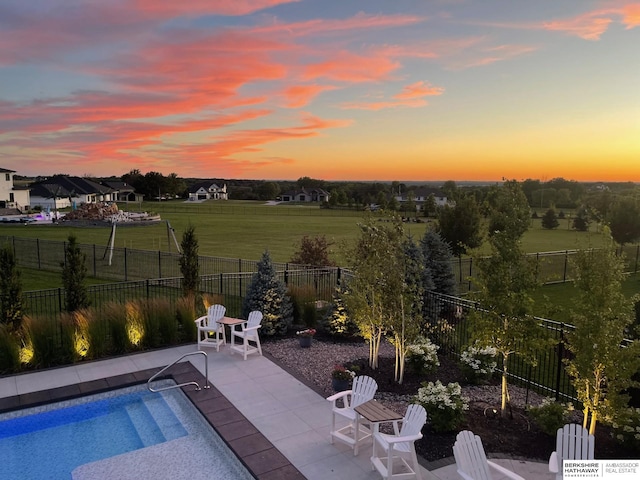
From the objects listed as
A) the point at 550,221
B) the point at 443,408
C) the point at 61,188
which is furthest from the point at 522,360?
the point at 61,188

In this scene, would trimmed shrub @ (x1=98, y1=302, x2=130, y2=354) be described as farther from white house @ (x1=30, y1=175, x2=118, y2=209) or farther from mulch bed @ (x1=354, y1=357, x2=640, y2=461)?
white house @ (x1=30, y1=175, x2=118, y2=209)

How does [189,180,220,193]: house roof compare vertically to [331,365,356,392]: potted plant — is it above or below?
above

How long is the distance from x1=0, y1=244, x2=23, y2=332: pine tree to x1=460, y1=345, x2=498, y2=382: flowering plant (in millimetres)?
9588

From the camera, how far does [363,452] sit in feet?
20.0

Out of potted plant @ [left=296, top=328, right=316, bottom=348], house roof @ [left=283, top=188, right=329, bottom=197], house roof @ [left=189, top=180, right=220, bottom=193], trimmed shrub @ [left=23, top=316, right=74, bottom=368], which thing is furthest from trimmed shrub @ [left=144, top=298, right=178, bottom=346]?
house roof @ [left=189, top=180, right=220, bottom=193]

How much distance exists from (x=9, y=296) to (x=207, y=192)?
5680 inches

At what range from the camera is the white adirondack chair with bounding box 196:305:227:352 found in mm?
10126

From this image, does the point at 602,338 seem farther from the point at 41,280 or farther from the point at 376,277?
the point at 41,280

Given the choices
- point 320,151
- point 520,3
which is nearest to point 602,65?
point 520,3

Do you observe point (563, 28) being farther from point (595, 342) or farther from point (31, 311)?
point (31, 311)

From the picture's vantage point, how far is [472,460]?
178 inches

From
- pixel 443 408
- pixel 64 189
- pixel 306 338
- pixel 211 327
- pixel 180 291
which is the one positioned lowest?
pixel 306 338

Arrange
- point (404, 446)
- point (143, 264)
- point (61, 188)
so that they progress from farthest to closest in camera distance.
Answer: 1. point (61, 188)
2. point (143, 264)
3. point (404, 446)

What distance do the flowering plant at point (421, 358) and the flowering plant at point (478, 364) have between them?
0.62 m
